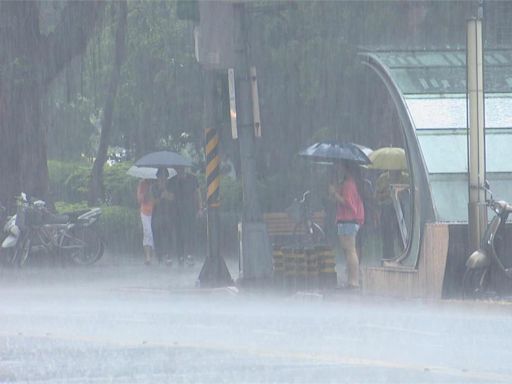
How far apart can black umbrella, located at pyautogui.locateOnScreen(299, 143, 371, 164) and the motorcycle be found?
5.54 m

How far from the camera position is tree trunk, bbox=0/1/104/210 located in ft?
101

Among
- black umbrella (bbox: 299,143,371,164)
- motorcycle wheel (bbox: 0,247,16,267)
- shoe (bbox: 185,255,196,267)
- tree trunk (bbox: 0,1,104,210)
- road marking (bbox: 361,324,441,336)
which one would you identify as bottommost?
shoe (bbox: 185,255,196,267)

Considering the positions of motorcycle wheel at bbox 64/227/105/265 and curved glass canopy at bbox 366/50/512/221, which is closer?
curved glass canopy at bbox 366/50/512/221

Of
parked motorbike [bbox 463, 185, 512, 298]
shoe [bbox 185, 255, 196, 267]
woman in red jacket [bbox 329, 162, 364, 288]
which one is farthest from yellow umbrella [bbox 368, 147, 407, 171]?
parked motorbike [bbox 463, 185, 512, 298]

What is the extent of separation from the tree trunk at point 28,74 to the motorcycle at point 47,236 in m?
2.28

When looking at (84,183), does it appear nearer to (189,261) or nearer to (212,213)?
(189,261)

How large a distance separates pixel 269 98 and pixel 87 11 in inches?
333

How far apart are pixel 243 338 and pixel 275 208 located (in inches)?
926

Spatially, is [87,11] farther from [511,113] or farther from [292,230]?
[511,113]

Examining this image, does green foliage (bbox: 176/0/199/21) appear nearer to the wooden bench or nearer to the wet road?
the wet road

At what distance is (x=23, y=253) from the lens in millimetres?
28781

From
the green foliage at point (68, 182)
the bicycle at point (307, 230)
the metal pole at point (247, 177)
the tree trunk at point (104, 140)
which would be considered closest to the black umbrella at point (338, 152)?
the metal pole at point (247, 177)

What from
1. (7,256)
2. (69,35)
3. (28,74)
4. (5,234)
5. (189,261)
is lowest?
(189,261)

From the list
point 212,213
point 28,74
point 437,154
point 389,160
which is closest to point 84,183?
point 28,74
